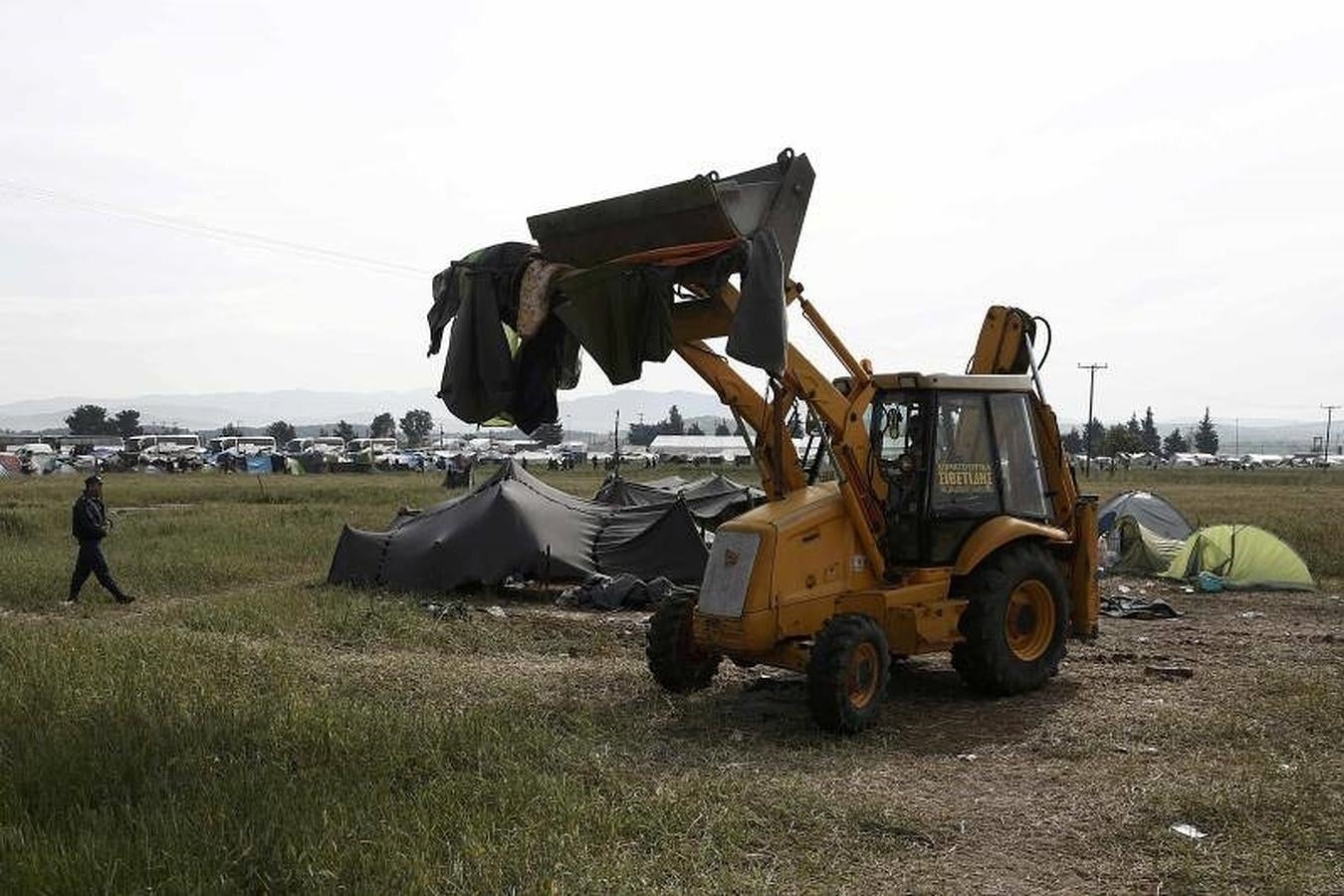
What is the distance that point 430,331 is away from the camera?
9023 mm

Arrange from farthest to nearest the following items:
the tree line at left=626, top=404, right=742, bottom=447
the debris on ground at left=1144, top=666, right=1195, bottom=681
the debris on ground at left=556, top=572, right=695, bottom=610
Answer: the tree line at left=626, top=404, right=742, bottom=447
the debris on ground at left=556, top=572, right=695, bottom=610
the debris on ground at left=1144, top=666, right=1195, bottom=681

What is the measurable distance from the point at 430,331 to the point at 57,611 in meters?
8.46

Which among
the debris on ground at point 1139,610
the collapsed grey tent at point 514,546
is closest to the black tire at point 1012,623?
the debris on ground at point 1139,610

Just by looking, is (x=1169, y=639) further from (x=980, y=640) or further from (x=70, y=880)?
(x=70, y=880)

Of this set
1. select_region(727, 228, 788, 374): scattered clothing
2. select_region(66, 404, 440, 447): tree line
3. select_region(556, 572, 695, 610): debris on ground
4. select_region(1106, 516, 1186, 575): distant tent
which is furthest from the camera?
select_region(66, 404, 440, 447): tree line

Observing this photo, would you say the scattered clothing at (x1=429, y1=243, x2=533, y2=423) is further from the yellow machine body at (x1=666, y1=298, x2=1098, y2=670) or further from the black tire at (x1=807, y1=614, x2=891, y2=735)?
the black tire at (x1=807, y1=614, x2=891, y2=735)

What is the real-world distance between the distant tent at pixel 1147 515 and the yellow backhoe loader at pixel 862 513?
9972 millimetres

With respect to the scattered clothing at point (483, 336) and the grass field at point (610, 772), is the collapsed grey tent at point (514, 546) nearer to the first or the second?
the grass field at point (610, 772)

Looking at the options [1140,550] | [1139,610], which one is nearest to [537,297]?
[1139,610]

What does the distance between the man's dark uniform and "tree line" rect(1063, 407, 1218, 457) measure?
61.2 metres

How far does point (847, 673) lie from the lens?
826 centimetres

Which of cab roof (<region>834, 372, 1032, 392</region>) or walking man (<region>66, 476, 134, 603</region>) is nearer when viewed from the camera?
cab roof (<region>834, 372, 1032, 392</region>)

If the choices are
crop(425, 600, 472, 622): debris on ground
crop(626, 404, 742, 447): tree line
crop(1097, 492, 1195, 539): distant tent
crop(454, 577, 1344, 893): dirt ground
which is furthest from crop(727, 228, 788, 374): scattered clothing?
crop(626, 404, 742, 447): tree line

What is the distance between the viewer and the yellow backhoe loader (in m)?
8.32
